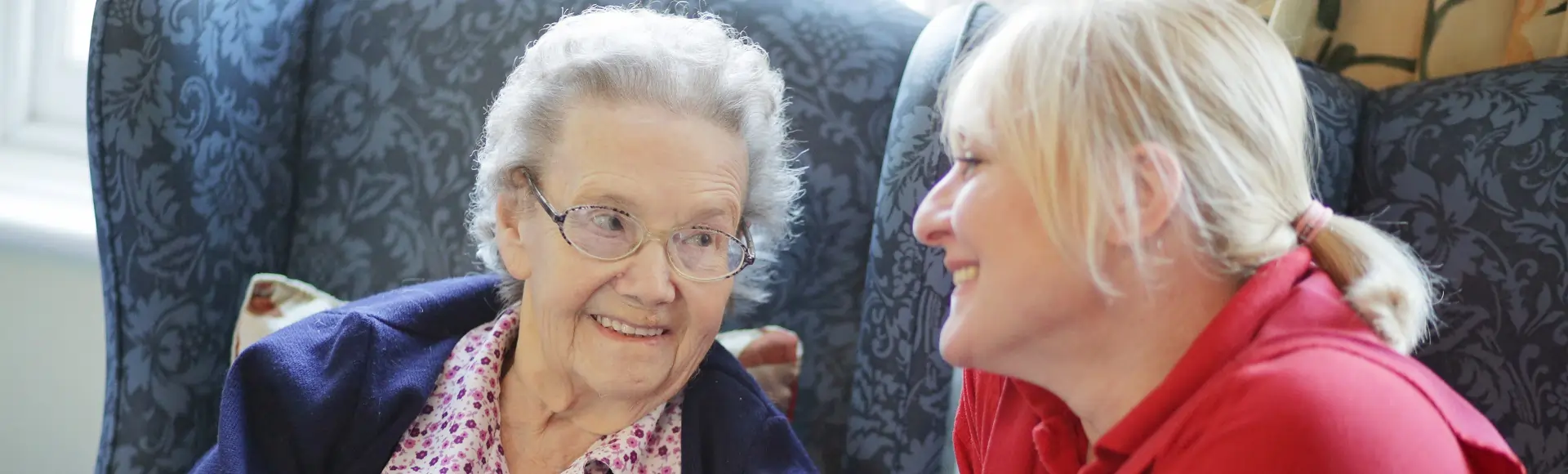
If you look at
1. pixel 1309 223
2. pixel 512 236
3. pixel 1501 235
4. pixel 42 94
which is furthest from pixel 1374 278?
pixel 42 94

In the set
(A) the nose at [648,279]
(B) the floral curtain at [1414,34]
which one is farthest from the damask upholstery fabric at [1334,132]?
(A) the nose at [648,279]

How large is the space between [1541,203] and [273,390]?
1.44 metres

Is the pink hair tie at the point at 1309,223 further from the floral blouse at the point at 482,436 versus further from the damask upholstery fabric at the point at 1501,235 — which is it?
the floral blouse at the point at 482,436

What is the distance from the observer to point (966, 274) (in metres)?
1.00

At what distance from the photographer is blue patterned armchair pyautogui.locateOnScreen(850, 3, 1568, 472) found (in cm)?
128

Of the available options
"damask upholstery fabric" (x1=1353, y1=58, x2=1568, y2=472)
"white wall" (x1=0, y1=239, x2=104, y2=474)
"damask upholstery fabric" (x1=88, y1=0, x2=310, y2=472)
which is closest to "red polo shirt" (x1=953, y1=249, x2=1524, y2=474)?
"damask upholstery fabric" (x1=1353, y1=58, x2=1568, y2=472)

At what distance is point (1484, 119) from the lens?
1.34m

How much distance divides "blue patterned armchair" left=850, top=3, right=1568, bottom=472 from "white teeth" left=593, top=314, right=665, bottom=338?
0.30 m

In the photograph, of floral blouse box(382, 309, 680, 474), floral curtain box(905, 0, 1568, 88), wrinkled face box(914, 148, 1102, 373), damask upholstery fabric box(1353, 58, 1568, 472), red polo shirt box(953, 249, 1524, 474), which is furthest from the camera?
floral curtain box(905, 0, 1568, 88)

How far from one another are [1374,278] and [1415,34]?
804 millimetres

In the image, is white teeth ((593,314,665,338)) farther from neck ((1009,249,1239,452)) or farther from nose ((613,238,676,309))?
neck ((1009,249,1239,452))

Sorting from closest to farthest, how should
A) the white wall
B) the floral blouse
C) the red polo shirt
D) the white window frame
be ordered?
the red polo shirt → the floral blouse → the white wall → the white window frame

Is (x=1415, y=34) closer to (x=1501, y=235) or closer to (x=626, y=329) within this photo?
(x=1501, y=235)

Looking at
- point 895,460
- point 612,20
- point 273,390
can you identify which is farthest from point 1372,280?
point 273,390
